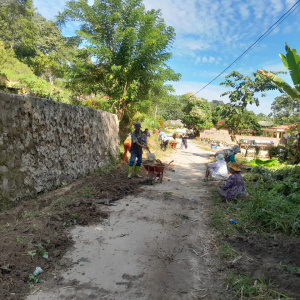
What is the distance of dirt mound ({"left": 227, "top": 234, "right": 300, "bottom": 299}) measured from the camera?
8.73ft

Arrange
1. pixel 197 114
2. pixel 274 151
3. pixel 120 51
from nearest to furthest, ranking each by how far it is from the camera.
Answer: pixel 120 51 → pixel 274 151 → pixel 197 114

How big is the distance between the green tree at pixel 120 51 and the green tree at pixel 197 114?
36559 millimetres

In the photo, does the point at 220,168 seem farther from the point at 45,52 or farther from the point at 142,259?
the point at 45,52

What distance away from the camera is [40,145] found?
5.61 metres

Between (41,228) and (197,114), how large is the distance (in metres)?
47.1

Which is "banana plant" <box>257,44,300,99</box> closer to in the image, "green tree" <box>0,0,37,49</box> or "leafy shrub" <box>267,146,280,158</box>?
"leafy shrub" <box>267,146,280,158</box>

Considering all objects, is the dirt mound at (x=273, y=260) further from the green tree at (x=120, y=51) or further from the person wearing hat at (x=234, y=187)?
the green tree at (x=120, y=51)

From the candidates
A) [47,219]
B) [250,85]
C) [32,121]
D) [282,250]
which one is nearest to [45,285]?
[47,219]

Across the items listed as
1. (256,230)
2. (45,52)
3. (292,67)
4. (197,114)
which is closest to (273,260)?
(256,230)

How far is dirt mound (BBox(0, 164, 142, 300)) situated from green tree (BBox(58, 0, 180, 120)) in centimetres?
733

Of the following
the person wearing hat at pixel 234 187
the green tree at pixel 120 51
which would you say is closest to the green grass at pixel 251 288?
the person wearing hat at pixel 234 187

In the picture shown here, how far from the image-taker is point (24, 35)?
3597 centimetres

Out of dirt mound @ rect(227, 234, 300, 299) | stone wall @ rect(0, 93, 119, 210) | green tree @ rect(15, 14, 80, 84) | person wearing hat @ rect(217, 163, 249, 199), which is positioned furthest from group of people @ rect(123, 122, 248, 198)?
green tree @ rect(15, 14, 80, 84)

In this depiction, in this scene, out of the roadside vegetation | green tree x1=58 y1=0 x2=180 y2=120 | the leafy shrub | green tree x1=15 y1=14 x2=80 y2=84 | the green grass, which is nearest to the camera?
the green grass
